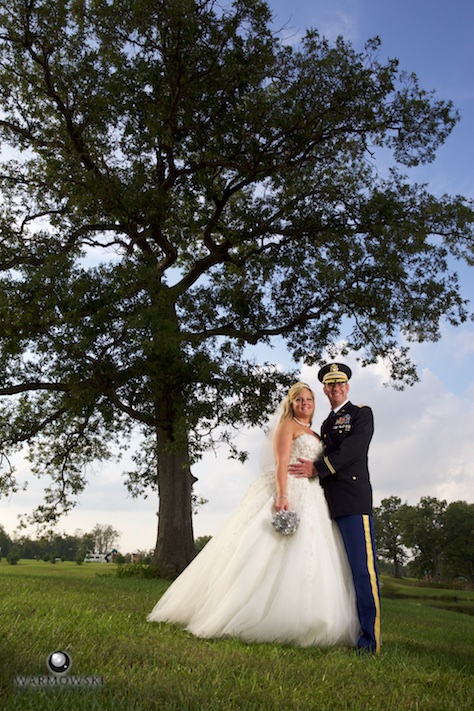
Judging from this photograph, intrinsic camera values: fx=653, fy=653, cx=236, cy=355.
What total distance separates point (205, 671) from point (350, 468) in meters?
2.58

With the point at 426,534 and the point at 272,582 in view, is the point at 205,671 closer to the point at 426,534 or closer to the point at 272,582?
the point at 272,582

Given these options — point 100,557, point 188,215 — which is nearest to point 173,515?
point 188,215

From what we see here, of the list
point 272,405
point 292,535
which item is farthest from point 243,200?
point 292,535

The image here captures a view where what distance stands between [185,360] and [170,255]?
148 inches

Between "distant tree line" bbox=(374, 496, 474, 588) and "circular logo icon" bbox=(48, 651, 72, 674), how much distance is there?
63.0 m

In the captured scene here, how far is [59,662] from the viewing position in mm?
4039

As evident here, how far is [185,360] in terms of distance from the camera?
56.3 feet

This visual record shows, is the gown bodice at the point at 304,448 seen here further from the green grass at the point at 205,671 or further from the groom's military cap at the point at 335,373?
the green grass at the point at 205,671

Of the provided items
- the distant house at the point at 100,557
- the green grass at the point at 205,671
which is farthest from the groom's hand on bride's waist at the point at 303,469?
the distant house at the point at 100,557

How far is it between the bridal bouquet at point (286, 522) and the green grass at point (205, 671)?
3.37 feet

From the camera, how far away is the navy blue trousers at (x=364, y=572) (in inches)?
237

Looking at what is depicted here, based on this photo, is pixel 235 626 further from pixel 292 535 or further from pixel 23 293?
pixel 23 293

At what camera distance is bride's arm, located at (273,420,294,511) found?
652cm

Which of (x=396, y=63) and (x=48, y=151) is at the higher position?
(x=396, y=63)
